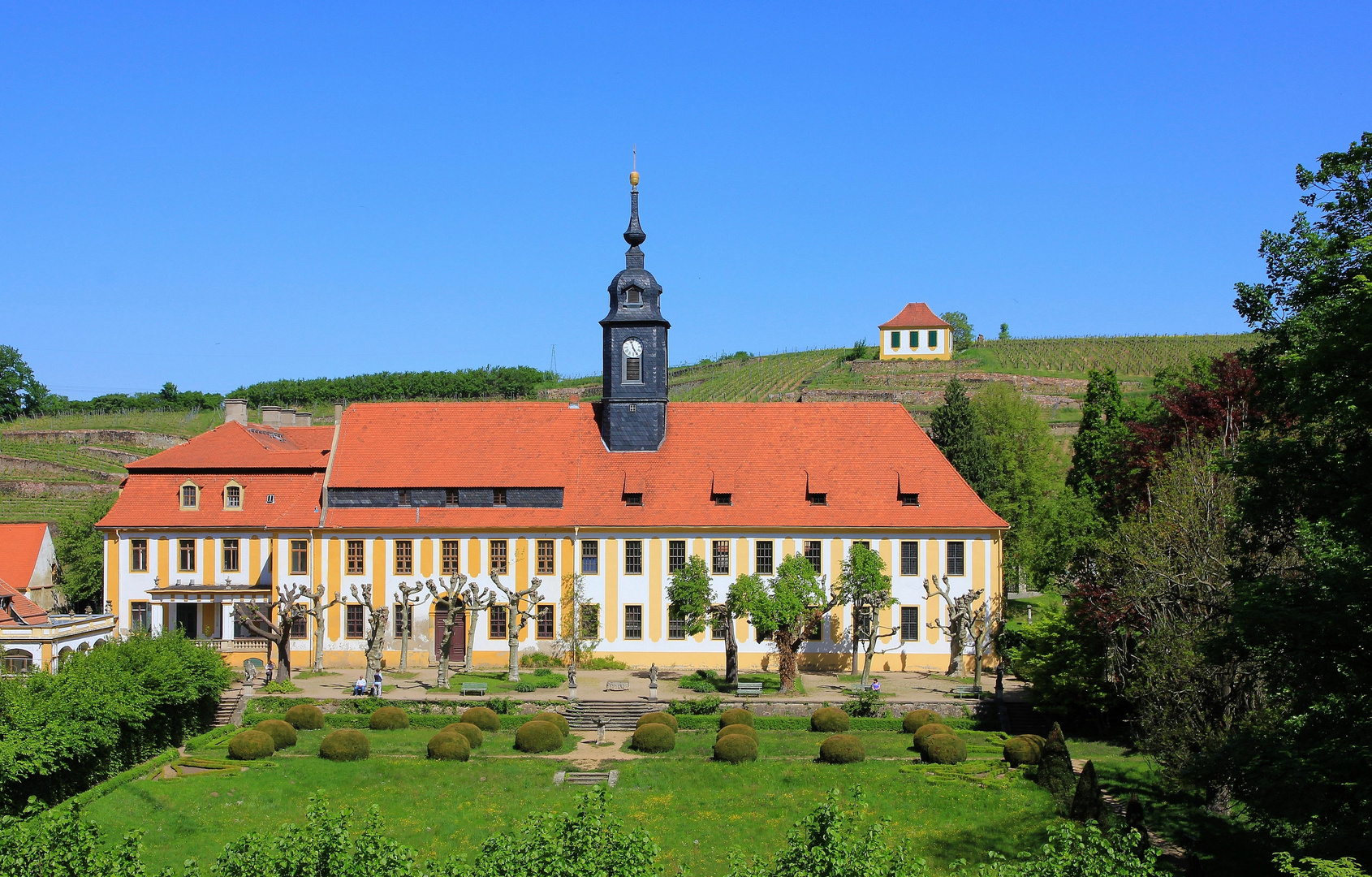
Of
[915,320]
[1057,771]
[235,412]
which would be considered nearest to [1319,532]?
[1057,771]

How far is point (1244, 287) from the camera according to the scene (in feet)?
83.8

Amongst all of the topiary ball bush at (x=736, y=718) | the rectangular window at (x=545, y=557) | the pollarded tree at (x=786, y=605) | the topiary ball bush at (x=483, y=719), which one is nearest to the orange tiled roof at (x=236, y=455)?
the rectangular window at (x=545, y=557)

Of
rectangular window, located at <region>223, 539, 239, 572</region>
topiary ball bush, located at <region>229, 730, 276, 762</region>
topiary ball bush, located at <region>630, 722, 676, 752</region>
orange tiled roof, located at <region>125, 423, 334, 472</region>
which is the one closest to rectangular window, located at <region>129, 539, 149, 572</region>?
orange tiled roof, located at <region>125, 423, 334, 472</region>

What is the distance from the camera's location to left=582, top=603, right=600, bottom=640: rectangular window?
4494 centimetres

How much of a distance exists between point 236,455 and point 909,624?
2935 centimetres

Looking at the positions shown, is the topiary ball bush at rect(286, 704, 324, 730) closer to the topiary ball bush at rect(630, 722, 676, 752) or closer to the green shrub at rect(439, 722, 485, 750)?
the green shrub at rect(439, 722, 485, 750)

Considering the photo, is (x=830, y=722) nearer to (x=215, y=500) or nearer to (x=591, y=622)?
(x=591, y=622)

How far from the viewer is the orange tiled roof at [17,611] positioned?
4028cm

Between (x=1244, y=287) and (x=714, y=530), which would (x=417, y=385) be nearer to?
(x=714, y=530)

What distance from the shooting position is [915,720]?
117 feet

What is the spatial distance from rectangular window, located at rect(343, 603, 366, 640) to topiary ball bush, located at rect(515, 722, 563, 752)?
1425 centimetres

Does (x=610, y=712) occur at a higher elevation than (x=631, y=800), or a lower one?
higher

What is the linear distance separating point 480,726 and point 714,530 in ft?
42.8

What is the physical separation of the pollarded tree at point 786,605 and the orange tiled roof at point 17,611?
2540 centimetres
